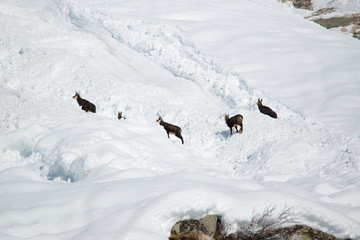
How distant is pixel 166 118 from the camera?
1419cm

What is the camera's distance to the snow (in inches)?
235

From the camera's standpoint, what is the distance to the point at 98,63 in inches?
661

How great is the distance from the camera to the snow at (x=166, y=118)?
5.98 m

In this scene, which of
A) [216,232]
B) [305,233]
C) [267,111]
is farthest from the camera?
[267,111]

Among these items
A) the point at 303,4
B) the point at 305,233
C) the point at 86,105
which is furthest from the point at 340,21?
the point at 305,233

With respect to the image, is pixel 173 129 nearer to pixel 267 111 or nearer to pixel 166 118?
pixel 166 118

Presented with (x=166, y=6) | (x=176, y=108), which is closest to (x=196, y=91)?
(x=176, y=108)

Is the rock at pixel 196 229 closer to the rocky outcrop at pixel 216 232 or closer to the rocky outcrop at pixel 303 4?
the rocky outcrop at pixel 216 232

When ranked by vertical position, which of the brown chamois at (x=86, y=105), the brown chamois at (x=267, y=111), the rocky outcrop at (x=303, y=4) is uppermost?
the rocky outcrop at (x=303, y=4)

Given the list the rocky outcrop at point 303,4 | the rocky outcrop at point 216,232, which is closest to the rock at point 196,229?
the rocky outcrop at point 216,232

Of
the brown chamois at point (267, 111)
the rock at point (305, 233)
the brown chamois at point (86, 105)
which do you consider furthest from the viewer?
the brown chamois at point (267, 111)

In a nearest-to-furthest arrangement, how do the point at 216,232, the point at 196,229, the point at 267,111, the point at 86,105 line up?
the point at 196,229, the point at 216,232, the point at 86,105, the point at 267,111

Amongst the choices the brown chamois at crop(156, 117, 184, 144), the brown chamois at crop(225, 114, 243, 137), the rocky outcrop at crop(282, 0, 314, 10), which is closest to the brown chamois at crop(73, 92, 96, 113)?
the brown chamois at crop(156, 117, 184, 144)

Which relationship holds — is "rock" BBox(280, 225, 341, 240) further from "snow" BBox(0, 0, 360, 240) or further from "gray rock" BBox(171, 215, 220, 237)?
"gray rock" BBox(171, 215, 220, 237)
